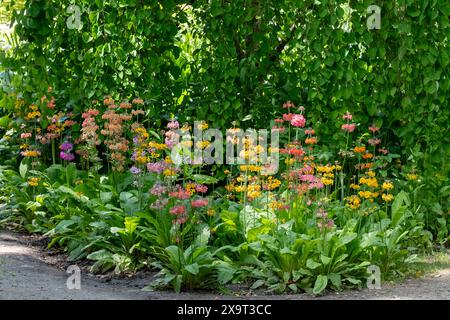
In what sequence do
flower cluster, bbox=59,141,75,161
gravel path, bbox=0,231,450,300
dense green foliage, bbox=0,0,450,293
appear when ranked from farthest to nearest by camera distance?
1. flower cluster, bbox=59,141,75,161
2. dense green foliage, bbox=0,0,450,293
3. gravel path, bbox=0,231,450,300

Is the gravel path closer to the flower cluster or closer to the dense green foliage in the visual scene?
the dense green foliage

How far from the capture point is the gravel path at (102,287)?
4258mm

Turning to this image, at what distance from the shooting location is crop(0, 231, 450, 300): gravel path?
168 inches

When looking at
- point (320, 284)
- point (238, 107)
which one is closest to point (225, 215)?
point (320, 284)

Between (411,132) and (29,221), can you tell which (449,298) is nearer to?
(411,132)

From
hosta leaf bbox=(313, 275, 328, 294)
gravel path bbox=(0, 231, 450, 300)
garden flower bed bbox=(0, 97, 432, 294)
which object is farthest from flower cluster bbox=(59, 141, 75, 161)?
hosta leaf bbox=(313, 275, 328, 294)

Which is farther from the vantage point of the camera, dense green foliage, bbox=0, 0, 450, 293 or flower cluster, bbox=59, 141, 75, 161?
flower cluster, bbox=59, 141, 75, 161

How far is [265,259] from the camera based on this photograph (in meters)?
4.64

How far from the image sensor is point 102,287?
4.56m

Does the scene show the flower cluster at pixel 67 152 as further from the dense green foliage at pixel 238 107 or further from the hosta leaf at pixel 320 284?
the hosta leaf at pixel 320 284

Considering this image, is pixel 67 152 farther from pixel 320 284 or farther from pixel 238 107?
pixel 320 284

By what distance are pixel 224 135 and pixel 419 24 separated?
5.28 feet

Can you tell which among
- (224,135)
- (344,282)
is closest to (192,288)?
(344,282)

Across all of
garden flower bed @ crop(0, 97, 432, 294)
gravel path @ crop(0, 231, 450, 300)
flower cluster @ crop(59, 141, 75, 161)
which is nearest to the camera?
gravel path @ crop(0, 231, 450, 300)
